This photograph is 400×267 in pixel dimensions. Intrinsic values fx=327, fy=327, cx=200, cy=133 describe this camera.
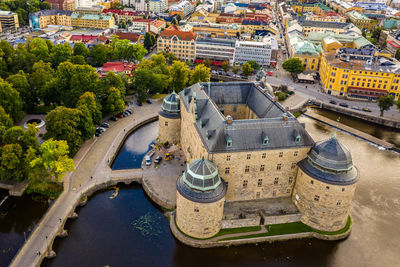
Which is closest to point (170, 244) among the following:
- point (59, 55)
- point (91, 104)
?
point (91, 104)

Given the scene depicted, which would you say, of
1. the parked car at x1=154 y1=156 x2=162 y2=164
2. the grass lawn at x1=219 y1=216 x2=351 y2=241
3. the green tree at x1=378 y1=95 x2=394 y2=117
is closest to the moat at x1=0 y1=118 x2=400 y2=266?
the grass lawn at x1=219 y1=216 x2=351 y2=241

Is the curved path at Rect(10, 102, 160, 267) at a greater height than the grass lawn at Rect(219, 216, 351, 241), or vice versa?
the curved path at Rect(10, 102, 160, 267)

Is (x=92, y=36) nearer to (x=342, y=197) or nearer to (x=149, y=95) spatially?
(x=149, y=95)

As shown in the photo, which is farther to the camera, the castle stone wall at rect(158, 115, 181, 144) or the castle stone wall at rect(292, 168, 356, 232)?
the castle stone wall at rect(158, 115, 181, 144)

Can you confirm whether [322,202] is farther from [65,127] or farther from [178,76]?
[178,76]

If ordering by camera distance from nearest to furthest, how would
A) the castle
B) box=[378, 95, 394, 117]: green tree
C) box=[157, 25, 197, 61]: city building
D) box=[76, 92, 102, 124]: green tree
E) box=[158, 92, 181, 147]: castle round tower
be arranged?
the castle → box=[158, 92, 181, 147]: castle round tower → box=[76, 92, 102, 124]: green tree → box=[378, 95, 394, 117]: green tree → box=[157, 25, 197, 61]: city building

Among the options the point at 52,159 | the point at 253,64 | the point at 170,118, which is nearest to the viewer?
the point at 52,159

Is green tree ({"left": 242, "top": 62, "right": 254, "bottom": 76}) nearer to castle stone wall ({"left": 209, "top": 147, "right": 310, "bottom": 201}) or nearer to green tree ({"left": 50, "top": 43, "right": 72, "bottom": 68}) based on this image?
green tree ({"left": 50, "top": 43, "right": 72, "bottom": 68})

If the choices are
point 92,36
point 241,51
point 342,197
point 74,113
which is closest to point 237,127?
point 342,197
